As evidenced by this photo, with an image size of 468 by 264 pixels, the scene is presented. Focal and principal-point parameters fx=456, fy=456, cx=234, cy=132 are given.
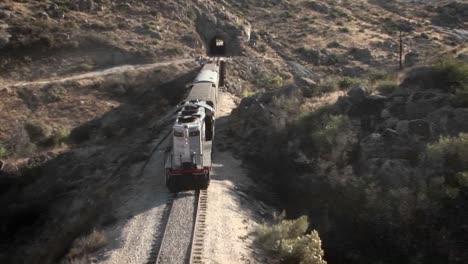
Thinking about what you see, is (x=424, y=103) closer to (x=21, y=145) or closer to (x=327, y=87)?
(x=327, y=87)

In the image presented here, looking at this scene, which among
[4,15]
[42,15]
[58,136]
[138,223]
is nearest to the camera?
[138,223]

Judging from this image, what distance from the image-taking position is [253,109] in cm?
2869

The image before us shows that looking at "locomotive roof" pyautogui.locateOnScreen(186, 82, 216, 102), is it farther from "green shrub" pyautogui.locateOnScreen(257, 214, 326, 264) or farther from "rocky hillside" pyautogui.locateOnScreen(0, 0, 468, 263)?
"green shrub" pyautogui.locateOnScreen(257, 214, 326, 264)

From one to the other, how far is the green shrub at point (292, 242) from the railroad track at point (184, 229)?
2.39m

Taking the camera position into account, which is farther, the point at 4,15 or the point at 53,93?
the point at 4,15

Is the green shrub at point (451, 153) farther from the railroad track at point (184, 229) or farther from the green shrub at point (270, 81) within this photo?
the green shrub at point (270, 81)

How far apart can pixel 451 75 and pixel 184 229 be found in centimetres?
1526

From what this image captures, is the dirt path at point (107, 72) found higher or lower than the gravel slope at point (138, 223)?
higher

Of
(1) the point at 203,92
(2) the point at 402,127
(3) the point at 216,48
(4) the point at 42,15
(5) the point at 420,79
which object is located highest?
(4) the point at 42,15

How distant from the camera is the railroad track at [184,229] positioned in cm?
1513

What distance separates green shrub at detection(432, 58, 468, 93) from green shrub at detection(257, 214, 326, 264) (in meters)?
10.6

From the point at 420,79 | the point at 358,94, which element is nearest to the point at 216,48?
the point at 358,94

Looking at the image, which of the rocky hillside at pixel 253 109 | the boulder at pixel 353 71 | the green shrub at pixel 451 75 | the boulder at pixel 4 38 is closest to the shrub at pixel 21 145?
the rocky hillside at pixel 253 109

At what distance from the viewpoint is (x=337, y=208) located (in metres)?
19.1
